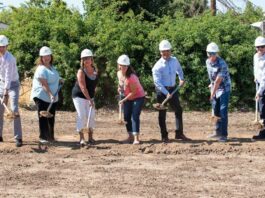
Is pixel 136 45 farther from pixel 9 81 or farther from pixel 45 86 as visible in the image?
pixel 9 81

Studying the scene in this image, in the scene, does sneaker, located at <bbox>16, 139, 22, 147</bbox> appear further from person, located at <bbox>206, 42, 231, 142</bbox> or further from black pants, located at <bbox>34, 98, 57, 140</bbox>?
person, located at <bbox>206, 42, 231, 142</bbox>

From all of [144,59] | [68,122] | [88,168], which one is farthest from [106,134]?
[144,59]

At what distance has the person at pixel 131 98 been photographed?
1130 centimetres

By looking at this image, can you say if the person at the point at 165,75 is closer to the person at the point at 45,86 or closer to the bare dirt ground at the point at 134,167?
the bare dirt ground at the point at 134,167

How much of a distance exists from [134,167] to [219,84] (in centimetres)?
269

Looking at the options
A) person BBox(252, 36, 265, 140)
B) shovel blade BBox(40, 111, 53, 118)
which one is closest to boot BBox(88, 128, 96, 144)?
shovel blade BBox(40, 111, 53, 118)

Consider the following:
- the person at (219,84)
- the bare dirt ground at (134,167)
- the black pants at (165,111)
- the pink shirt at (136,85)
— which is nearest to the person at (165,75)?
the black pants at (165,111)

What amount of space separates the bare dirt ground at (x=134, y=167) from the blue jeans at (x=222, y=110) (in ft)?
1.04

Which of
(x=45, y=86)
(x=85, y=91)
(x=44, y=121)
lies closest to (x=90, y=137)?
(x=44, y=121)

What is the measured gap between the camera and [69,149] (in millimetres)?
11234

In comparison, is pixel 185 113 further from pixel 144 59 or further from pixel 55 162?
pixel 55 162

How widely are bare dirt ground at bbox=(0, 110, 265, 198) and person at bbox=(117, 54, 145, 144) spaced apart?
0.38 m

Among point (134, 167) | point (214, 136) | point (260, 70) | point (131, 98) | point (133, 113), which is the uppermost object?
point (260, 70)

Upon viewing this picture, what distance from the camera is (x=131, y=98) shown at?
37.6 feet
